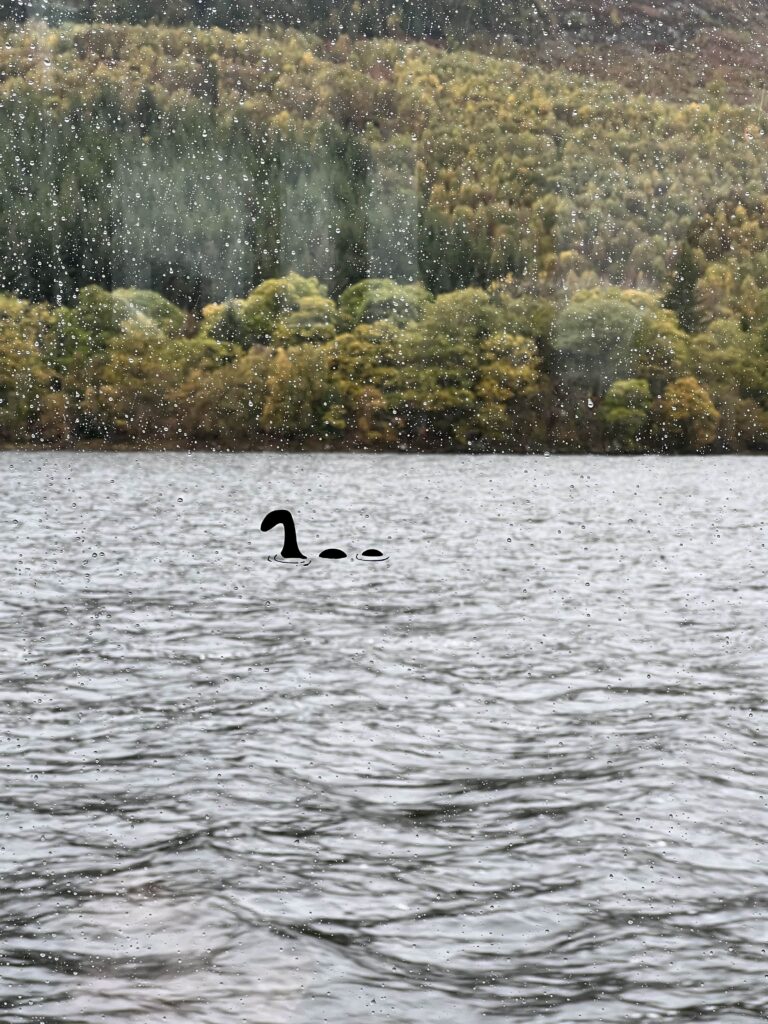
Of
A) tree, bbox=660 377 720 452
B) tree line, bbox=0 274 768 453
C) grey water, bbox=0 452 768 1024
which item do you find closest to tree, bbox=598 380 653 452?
tree line, bbox=0 274 768 453

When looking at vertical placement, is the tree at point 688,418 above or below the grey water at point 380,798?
above

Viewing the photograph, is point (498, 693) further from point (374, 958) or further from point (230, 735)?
point (374, 958)

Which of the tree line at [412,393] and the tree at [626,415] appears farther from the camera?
the tree line at [412,393]

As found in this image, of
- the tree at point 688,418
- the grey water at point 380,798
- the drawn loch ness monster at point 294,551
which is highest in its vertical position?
the tree at point 688,418

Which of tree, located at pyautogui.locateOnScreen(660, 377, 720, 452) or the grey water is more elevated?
tree, located at pyautogui.locateOnScreen(660, 377, 720, 452)

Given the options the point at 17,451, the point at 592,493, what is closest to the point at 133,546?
the point at 592,493

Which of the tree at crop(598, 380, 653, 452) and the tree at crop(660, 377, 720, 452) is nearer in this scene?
the tree at crop(598, 380, 653, 452)

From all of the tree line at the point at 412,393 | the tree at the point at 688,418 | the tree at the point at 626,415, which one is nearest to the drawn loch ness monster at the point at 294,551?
the tree line at the point at 412,393

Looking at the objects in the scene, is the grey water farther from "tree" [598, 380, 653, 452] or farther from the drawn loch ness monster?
"tree" [598, 380, 653, 452]

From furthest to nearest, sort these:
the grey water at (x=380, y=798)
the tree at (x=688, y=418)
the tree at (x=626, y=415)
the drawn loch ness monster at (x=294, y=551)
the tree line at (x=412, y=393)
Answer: the tree line at (x=412, y=393) < the tree at (x=688, y=418) < the tree at (x=626, y=415) < the drawn loch ness monster at (x=294, y=551) < the grey water at (x=380, y=798)

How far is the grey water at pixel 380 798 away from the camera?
47.0 feet

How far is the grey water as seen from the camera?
1431 centimetres

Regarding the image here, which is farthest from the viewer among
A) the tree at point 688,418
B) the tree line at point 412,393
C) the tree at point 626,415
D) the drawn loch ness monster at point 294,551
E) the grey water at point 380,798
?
the tree line at point 412,393

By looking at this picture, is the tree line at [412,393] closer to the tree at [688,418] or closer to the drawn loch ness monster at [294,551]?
the tree at [688,418]
